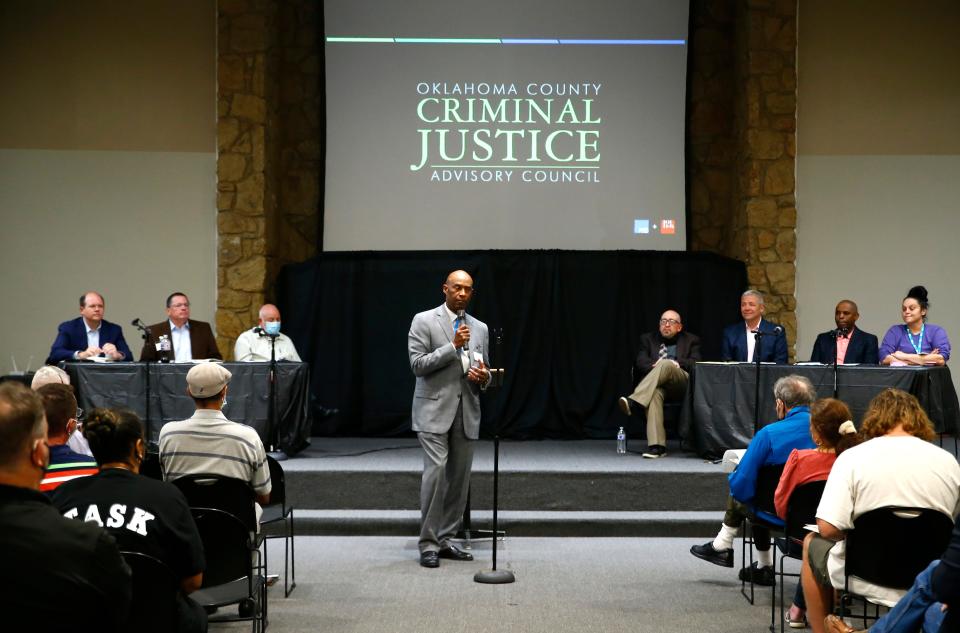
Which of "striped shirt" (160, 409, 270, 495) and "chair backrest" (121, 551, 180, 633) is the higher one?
"striped shirt" (160, 409, 270, 495)

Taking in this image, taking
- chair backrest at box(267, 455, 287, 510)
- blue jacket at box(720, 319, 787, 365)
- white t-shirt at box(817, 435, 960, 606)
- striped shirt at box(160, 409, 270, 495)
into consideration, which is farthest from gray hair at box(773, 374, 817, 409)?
blue jacket at box(720, 319, 787, 365)

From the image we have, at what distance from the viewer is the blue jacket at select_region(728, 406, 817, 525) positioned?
4.80 metres

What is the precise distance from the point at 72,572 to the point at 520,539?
15.4ft

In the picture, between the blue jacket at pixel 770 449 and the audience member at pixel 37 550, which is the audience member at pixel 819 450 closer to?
the blue jacket at pixel 770 449

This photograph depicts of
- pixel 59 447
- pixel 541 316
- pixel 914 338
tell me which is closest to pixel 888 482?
pixel 59 447

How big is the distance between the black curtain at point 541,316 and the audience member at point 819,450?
5021mm

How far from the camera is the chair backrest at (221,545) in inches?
151

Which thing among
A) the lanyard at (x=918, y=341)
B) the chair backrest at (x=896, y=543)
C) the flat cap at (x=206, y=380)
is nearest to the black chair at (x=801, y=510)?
the chair backrest at (x=896, y=543)

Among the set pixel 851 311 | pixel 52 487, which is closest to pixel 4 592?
pixel 52 487

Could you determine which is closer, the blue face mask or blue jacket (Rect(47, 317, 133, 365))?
blue jacket (Rect(47, 317, 133, 365))

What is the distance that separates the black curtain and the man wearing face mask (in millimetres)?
907

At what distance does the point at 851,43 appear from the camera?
32.3 feet

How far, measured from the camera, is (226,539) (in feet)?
12.7

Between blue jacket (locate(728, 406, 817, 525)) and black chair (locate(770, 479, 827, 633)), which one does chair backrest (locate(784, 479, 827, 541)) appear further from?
blue jacket (locate(728, 406, 817, 525))
